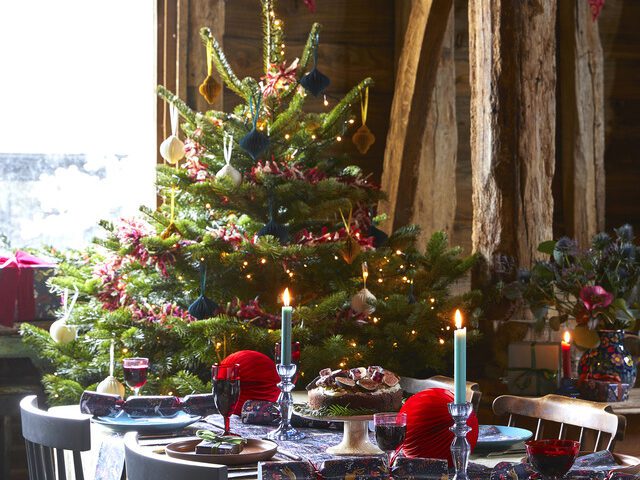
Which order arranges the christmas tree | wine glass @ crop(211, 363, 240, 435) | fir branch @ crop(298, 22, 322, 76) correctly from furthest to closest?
fir branch @ crop(298, 22, 322, 76) < the christmas tree < wine glass @ crop(211, 363, 240, 435)

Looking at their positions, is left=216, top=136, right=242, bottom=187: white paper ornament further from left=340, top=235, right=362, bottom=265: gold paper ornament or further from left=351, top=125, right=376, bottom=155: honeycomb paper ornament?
left=351, top=125, right=376, bottom=155: honeycomb paper ornament

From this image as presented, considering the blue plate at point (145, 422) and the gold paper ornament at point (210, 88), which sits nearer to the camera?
the blue plate at point (145, 422)

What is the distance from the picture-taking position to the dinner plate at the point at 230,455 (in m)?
1.85

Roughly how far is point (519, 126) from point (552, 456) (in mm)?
1999

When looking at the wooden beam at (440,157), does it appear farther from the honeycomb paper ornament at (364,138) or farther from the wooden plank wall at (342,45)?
the honeycomb paper ornament at (364,138)

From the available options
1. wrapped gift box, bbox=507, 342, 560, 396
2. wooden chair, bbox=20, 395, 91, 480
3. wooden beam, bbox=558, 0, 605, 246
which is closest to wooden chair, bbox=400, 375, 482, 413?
wrapped gift box, bbox=507, 342, 560, 396

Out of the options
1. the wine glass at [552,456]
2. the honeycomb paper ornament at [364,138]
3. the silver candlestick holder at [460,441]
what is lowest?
the wine glass at [552,456]

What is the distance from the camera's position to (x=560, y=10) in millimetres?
4914

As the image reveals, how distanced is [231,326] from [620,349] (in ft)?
3.65

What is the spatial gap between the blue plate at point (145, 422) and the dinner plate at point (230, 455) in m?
0.22

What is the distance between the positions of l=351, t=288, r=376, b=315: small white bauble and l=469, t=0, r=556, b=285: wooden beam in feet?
1.97

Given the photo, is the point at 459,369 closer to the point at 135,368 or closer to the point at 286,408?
the point at 286,408

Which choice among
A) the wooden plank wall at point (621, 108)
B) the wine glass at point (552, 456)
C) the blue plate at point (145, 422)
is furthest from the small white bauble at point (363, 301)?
the wooden plank wall at point (621, 108)

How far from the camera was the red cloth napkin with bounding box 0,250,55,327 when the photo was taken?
12.4 ft
